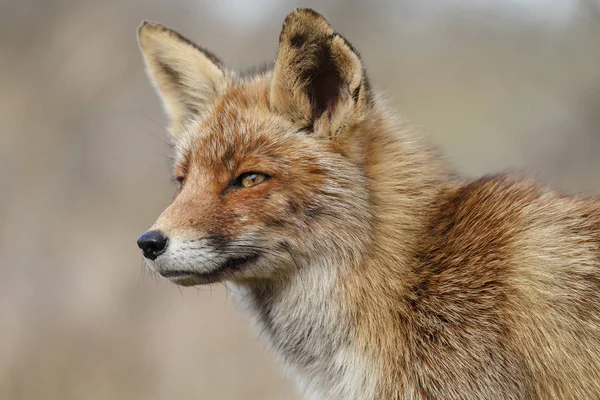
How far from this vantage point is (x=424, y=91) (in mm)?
10242

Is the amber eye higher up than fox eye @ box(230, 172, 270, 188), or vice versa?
fox eye @ box(230, 172, 270, 188)

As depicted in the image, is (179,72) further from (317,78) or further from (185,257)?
(185,257)

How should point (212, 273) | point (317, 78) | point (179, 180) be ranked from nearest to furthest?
point (212, 273) < point (317, 78) < point (179, 180)

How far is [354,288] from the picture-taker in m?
3.22

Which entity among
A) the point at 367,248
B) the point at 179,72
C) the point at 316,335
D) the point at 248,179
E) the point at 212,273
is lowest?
the point at 316,335

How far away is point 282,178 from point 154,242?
69 centimetres

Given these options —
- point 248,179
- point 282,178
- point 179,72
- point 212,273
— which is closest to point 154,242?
point 212,273

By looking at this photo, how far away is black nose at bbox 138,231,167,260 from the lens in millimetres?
2971

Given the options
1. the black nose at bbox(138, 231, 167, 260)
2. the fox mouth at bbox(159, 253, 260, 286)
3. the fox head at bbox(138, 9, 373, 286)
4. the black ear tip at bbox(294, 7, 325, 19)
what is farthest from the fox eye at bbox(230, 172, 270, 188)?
the black ear tip at bbox(294, 7, 325, 19)

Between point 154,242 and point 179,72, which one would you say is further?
point 179,72

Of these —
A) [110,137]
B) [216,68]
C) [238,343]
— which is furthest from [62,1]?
[216,68]

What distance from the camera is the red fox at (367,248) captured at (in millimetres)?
2906

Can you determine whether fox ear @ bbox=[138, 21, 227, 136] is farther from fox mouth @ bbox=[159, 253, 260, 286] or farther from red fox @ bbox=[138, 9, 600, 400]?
fox mouth @ bbox=[159, 253, 260, 286]

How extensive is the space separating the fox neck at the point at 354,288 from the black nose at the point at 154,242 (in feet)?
2.15
